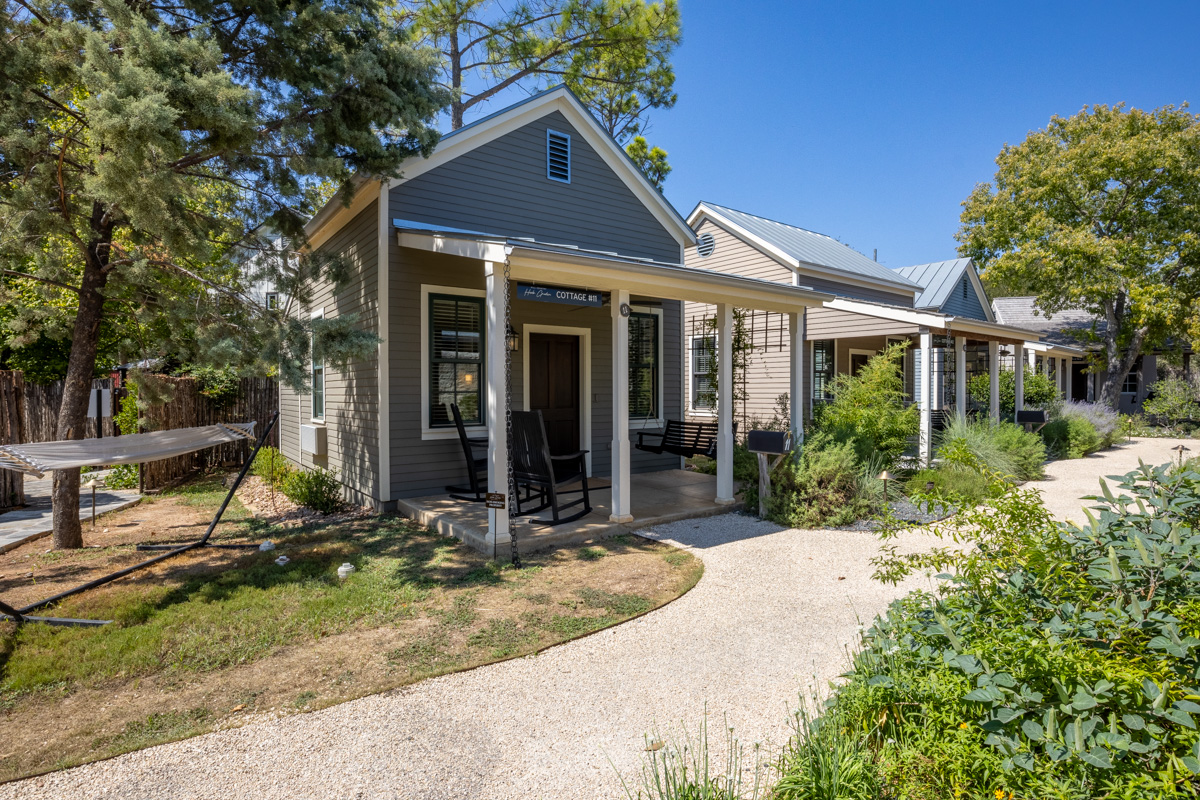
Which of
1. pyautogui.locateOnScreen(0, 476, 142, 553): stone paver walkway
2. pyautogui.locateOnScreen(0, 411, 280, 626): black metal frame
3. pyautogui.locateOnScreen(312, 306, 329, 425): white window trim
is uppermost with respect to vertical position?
pyautogui.locateOnScreen(312, 306, 329, 425): white window trim

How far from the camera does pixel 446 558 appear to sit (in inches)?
225

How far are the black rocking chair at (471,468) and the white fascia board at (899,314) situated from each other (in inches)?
257

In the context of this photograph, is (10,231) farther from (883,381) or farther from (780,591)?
(883,381)

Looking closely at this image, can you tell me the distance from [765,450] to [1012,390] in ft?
42.3

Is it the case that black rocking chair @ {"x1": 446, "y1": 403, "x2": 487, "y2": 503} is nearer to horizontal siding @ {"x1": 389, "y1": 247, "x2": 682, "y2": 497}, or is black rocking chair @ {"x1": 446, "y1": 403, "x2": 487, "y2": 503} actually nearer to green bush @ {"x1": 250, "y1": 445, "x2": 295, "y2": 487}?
horizontal siding @ {"x1": 389, "y1": 247, "x2": 682, "y2": 497}

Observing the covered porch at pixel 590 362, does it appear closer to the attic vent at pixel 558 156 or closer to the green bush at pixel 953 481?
the green bush at pixel 953 481

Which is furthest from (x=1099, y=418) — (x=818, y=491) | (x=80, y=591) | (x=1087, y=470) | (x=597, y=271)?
(x=80, y=591)

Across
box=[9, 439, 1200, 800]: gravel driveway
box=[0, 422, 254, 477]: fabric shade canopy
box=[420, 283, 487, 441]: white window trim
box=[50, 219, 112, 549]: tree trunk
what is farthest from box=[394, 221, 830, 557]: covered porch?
box=[50, 219, 112, 549]: tree trunk

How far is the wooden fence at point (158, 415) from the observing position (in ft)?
33.5

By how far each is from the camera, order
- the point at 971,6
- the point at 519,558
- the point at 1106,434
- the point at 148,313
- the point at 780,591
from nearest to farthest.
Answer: the point at 780,591, the point at 519,558, the point at 148,313, the point at 971,6, the point at 1106,434

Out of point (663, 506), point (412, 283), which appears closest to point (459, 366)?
point (412, 283)

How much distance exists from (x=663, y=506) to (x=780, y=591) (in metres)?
2.69

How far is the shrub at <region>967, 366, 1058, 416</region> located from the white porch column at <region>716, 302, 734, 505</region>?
36.0 ft

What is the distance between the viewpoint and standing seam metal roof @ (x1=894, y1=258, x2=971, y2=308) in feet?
60.4
